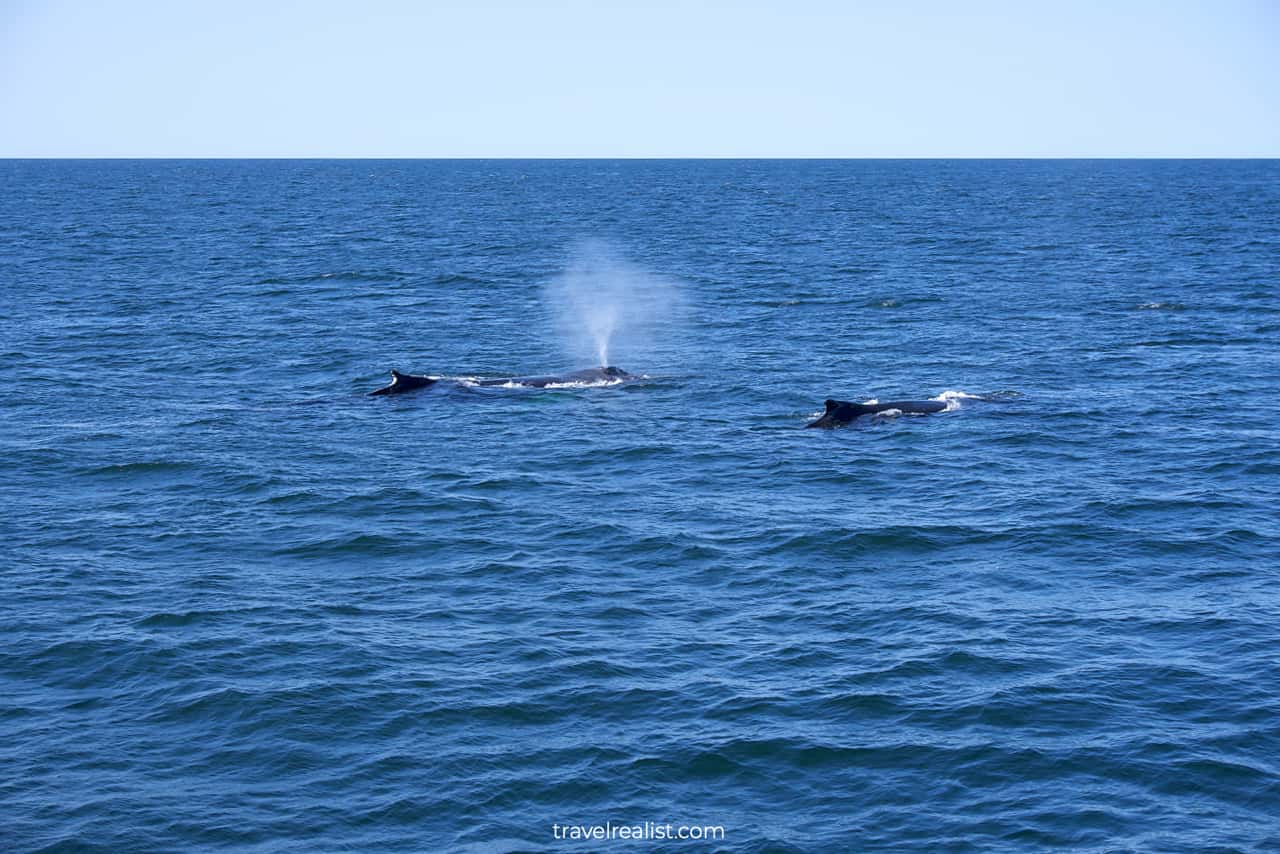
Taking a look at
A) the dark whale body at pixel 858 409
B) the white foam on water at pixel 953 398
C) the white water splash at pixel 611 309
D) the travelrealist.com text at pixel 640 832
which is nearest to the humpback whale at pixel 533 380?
the white water splash at pixel 611 309

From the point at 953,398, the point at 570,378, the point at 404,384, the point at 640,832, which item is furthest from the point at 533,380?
the point at 640,832

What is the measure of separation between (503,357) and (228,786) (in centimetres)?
3356

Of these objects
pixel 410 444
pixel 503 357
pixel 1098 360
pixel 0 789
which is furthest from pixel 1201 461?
pixel 0 789

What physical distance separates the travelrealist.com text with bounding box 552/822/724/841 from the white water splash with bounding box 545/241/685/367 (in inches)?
1306

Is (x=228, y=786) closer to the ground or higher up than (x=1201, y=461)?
closer to the ground

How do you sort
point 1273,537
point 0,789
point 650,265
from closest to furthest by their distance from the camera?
1. point 0,789
2. point 1273,537
3. point 650,265

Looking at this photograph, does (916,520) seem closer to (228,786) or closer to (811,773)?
(811,773)

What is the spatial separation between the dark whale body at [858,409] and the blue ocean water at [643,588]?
0.73 meters

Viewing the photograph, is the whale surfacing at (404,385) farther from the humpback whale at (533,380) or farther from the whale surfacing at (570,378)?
the whale surfacing at (570,378)

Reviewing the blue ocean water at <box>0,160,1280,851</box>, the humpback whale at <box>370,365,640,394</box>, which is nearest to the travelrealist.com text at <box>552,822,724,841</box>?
the blue ocean water at <box>0,160,1280,851</box>

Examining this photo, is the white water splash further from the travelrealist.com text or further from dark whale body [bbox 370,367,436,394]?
the travelrealist.com text

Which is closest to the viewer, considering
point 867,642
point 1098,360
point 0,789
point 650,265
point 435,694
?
point 0,789

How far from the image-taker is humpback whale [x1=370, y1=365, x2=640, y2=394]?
43.6 meters

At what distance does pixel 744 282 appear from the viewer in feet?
256
